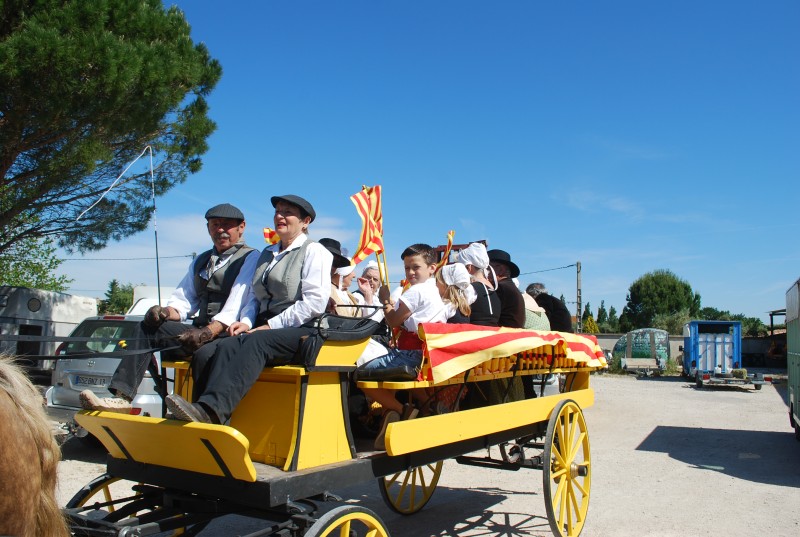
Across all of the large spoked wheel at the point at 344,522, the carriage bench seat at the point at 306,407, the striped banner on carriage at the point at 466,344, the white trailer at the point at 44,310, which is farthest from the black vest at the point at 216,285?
the white trailer at the point at 44,310

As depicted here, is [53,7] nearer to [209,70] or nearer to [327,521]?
[209,70]

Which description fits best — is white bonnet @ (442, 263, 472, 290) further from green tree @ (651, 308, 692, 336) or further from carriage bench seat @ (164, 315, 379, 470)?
green tree @ (651, 308, 692, 336)

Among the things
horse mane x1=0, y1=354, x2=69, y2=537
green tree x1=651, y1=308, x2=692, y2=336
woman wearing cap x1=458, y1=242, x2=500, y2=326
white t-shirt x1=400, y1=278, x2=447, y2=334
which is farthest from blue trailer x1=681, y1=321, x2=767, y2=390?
green tree x1=651, y1=308, x2=692, y2=336

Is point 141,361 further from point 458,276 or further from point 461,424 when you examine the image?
point 458,276

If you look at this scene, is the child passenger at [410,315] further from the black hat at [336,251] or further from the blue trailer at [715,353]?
the blue trailer at [715,353]

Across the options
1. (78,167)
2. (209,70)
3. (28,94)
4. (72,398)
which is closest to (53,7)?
(28,94)

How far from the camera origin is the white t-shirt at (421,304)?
4.27m

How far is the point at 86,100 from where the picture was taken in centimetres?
914

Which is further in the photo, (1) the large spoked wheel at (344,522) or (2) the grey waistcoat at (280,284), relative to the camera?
(2) the grey waistcoat at (280,284)

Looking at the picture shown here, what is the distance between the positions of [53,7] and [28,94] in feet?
4.02

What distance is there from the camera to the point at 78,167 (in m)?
10.2

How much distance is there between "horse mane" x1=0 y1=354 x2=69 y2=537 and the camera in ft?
6.69

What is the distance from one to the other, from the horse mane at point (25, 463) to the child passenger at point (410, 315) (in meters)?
1.76

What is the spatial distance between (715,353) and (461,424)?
1971 cm
